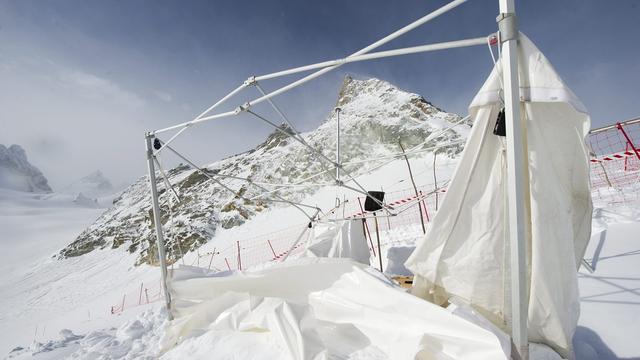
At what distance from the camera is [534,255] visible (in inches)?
91.0

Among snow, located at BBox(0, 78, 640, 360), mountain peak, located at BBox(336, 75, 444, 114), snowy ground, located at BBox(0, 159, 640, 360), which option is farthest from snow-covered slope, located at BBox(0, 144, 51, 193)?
mountain peak, located at BBox(336, 75, 444, 114)

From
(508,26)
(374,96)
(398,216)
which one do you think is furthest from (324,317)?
(374,96)

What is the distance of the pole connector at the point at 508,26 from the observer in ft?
6.31

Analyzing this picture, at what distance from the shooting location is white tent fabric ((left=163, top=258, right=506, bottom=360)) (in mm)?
2281

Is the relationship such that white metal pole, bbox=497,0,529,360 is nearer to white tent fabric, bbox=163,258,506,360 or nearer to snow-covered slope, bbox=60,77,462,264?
white tent fabric, bbox=163,258,506,360

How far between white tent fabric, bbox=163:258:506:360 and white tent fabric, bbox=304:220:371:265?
1961mm

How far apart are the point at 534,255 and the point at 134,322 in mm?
5766

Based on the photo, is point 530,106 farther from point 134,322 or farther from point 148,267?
point 148,267

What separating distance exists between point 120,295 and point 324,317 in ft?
69.6

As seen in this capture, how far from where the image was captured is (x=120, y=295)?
60.7ft

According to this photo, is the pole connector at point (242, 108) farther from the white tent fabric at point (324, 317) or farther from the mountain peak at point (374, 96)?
the mountain peak at point (374, 96)

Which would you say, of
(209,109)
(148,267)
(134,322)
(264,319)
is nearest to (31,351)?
(134,322)

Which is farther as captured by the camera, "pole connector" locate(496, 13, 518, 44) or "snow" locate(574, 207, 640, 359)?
"snow" locate(574, 207, 640, 359)

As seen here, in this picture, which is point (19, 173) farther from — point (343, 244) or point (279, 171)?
point (343, 244)
